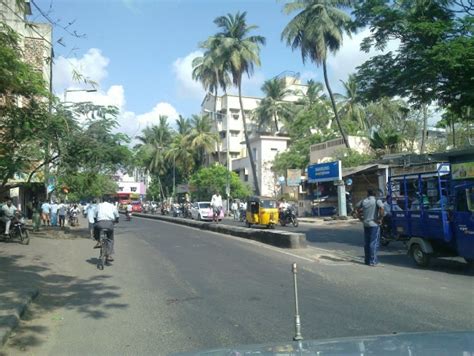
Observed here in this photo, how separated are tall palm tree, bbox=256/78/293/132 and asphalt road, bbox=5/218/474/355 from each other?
49.3 meters

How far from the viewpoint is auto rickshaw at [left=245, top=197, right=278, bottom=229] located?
27094mm

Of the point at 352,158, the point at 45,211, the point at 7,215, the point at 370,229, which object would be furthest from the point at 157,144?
the point at 370,229

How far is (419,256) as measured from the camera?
494 inches

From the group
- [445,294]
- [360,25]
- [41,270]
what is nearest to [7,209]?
[41,270]

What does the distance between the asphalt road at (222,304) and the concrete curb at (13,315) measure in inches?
5.7

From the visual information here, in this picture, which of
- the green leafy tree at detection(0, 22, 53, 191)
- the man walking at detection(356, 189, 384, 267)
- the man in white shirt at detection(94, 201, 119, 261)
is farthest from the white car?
the man walking at detection(356, 189, 384, 267)

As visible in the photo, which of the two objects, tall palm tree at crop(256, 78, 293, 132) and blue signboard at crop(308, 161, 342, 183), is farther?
tall palm tree at crop(256, 78, 293, 132)

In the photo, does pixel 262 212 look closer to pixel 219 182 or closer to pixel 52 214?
pixel 52 214

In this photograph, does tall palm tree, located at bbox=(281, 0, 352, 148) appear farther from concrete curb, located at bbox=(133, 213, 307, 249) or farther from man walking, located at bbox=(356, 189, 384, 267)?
man walking, located at bbox=(356, 189, 384, 267)

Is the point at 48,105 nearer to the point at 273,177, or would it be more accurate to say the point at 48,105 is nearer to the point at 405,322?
the point at 405,322

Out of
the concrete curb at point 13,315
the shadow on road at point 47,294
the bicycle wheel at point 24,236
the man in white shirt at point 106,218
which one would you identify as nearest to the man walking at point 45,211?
the bicycle wheel at point 24,236

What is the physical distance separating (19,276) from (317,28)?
32.4 metres

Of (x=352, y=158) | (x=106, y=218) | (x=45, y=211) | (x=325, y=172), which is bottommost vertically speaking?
(x=106, y=218)

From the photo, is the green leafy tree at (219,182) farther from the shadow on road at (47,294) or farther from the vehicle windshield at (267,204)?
the shadow on road at (47,294)
